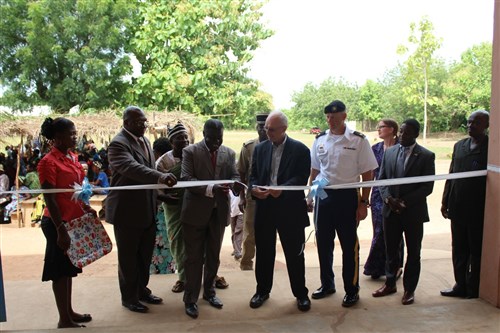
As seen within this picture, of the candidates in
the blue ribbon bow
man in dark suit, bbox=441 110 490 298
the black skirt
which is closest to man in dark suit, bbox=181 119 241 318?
the blue ribbon bow

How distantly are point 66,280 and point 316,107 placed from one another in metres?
18.3

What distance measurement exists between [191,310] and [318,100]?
1852cm

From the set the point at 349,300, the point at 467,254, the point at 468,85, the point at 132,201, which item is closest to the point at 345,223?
the point at 349,300

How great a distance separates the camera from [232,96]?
58.4ft

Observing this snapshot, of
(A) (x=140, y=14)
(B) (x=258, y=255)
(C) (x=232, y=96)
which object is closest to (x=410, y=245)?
(B) (x=258, y=255)

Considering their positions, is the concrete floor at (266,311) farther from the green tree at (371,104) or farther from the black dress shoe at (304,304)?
the green tree at (371,104)

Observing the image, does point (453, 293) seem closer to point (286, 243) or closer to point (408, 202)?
point (408, 202)

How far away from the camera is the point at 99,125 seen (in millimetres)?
14289

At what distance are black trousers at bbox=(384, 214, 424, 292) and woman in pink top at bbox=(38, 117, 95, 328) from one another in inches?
106

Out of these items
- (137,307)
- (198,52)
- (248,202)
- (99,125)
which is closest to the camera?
(137,307)

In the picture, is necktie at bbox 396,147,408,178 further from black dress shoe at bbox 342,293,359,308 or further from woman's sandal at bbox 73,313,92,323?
woman's sandal at bbox 73,313,92,323

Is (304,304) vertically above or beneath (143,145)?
beneath

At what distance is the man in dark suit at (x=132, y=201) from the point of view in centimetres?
383

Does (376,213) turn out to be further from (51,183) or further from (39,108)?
(39,108)
